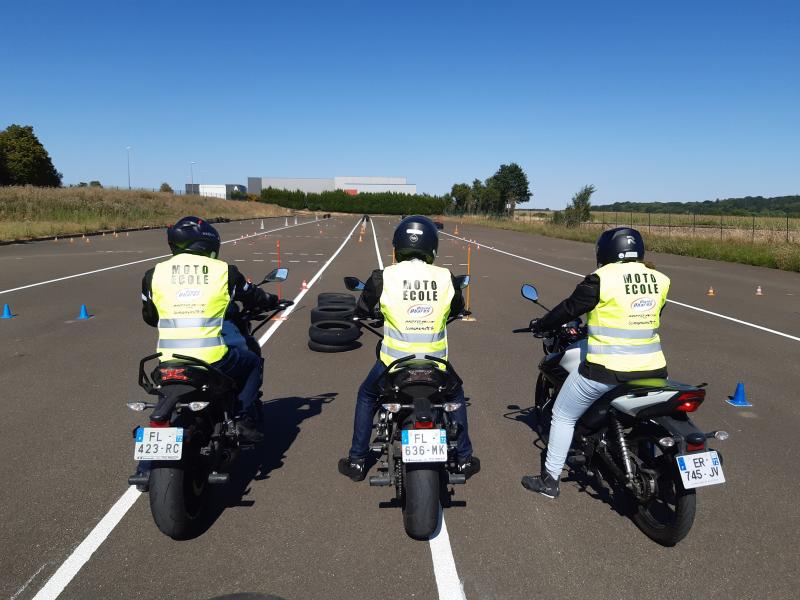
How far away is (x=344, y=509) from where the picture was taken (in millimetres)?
4043

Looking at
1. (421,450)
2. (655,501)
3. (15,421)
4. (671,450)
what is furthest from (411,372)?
(15,421)

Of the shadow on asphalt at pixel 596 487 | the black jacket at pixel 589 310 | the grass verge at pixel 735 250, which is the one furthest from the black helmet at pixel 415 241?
the grass verge at pixel 735 250

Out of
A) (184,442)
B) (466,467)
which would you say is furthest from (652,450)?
(184,442)

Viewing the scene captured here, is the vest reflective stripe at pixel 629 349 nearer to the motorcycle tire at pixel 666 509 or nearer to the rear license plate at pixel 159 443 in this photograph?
the motorcycle tire at pixel 666 509

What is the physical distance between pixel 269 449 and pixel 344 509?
1.25 m

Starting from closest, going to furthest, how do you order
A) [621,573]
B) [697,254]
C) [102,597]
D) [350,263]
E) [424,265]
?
[102,597], [621,573], [424,265], [350,263], [697,254]

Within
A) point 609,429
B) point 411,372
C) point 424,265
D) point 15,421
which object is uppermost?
point 424,265

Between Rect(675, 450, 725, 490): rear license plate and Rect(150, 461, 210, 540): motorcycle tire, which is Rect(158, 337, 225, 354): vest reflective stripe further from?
→ Rect(675, 450, 725, 490): rear license plate

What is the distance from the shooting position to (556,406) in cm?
420

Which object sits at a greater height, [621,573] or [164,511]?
[164,511]

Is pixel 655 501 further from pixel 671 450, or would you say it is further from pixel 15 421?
pixel 15 421

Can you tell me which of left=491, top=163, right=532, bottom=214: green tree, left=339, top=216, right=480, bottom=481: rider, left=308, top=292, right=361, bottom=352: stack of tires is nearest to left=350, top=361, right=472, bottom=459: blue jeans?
left=339, top=216, right=480, bottom=481: rider

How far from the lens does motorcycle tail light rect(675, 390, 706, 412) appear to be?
135 inches

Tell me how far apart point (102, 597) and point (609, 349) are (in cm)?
316
